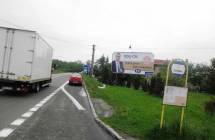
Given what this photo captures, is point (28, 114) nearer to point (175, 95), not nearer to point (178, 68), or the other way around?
point (175, 95)

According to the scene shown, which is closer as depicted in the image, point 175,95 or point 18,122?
point 175,95

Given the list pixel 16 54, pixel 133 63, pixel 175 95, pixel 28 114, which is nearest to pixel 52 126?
pixel 28 114

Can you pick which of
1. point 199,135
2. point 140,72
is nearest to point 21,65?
point 199,135

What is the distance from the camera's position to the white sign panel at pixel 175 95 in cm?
1166

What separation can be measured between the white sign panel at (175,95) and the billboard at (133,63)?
3790 centimetres

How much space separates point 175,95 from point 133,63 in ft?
128

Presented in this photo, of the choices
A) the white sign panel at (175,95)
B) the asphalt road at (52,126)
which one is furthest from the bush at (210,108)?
the white sign panel at (175,95)

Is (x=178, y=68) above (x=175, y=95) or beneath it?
above

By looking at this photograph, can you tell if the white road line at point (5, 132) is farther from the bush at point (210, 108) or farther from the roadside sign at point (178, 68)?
the bush at point (210, 108)

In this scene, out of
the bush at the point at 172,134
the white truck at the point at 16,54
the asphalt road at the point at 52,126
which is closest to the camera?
the asphalt road at the point at 52,126

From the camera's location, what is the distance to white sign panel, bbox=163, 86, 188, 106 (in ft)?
38.2

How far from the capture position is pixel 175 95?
11711 millimetres

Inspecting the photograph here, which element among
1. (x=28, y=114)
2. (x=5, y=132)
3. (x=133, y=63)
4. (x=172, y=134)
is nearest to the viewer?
(x=5, y=132)

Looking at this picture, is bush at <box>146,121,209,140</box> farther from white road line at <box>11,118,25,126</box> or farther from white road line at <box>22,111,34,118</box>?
white road line at <box>22,111,34,118</box>
